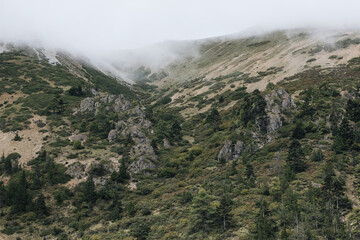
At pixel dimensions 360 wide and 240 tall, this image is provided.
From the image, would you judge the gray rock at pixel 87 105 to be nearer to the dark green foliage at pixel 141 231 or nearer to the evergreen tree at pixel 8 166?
the evergreen tree at pixel 8 166

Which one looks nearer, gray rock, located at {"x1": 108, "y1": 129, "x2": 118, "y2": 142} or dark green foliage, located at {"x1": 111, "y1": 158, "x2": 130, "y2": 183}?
dark green foliage, located at {"x1": 111, "y1": 158, "x2": 130, "y2": 183}

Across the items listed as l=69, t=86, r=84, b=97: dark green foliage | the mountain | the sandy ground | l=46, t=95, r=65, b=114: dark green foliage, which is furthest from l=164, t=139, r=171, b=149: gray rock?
l=69, t=86, r=84, b=97: dark green foliage

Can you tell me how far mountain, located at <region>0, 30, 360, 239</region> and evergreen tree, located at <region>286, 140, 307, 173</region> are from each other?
0.13 metres

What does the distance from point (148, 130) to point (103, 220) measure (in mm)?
30389

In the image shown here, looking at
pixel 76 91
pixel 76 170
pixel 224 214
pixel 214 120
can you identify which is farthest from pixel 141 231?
pixel 76 91

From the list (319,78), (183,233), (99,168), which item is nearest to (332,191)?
(183,233)

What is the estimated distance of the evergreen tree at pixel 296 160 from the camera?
126ft

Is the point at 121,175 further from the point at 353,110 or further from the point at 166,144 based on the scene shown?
the point at 353,110

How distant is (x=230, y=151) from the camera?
51031 mm

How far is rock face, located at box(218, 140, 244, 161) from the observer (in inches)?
1991

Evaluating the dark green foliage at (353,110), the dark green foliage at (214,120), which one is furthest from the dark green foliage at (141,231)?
the dark green foliage at (214,120)

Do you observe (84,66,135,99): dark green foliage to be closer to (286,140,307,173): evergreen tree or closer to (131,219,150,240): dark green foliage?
(286,140,307,173): evergreen tree

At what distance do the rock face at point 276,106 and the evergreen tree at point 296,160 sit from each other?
41.0 feet

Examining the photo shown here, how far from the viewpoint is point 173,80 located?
463ft
